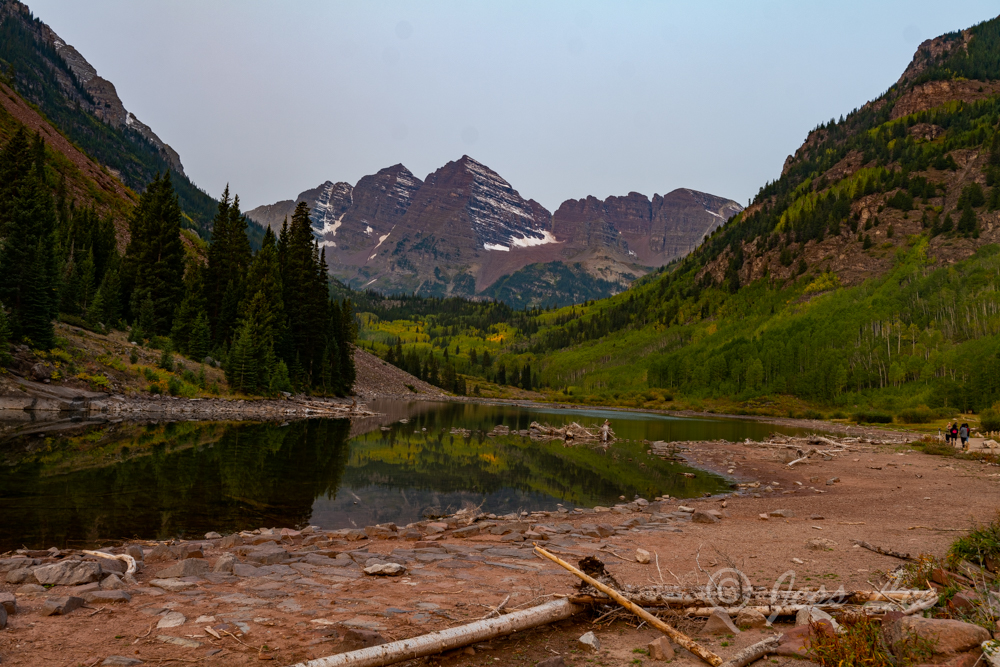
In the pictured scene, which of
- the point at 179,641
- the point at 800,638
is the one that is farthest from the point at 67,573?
the point at 800,638

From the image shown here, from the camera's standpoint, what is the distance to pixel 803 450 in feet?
153

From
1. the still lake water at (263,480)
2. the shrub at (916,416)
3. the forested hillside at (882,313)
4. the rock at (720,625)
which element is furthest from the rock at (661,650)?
the forested hillside at (882,313)

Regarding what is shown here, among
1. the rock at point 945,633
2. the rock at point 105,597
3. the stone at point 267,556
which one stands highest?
the rock at point 945,633

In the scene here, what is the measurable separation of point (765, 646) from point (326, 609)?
21.9ft

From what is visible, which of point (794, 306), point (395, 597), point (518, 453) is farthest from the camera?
point (794, 306)

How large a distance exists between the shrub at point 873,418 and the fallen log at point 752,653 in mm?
104978

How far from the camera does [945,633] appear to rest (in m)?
5.52

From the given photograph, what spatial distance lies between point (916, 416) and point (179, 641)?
110524 millimetres

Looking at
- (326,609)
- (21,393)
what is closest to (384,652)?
(326,609)

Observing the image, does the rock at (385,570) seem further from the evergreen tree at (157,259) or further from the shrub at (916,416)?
the shrub at (916,416)

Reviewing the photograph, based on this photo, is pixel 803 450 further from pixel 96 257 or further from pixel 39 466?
pixel 96 257

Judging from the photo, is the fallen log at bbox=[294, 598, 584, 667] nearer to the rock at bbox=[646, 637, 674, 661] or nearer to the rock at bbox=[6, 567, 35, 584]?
the rock at bbox=[646, 637, 674, 661]

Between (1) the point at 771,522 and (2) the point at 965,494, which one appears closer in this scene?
(1) the point at 771,522

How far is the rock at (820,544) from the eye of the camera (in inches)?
560
